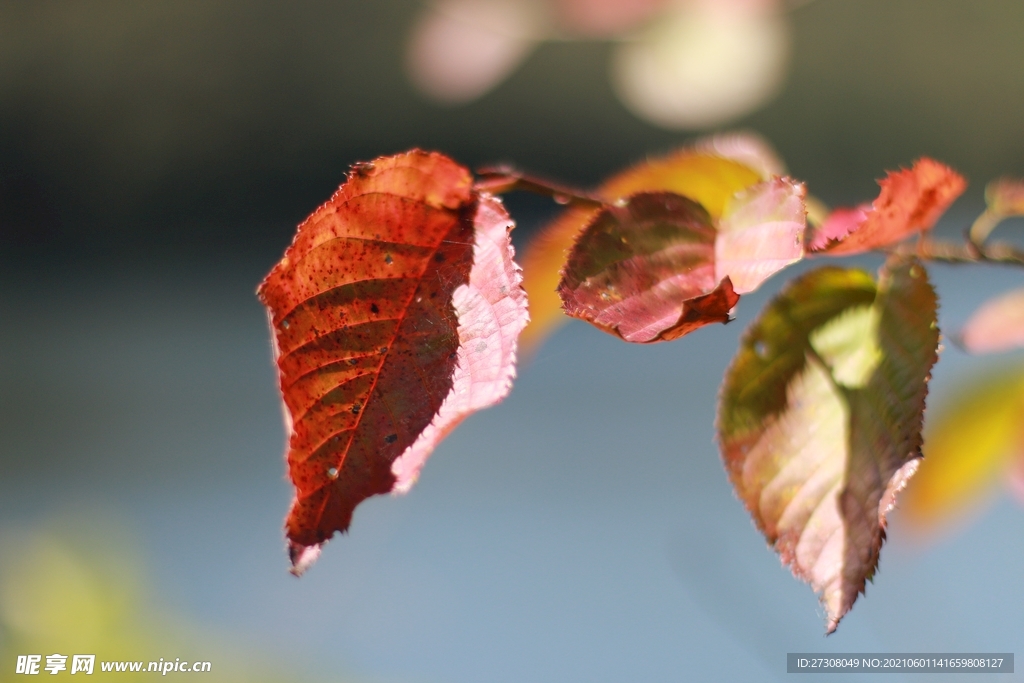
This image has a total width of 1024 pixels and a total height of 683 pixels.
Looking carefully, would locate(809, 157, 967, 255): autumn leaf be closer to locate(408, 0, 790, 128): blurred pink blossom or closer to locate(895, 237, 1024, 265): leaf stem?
locate(895, 237, 1024, 265): leaf stem

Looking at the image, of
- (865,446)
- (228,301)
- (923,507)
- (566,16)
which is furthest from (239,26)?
(865,446)

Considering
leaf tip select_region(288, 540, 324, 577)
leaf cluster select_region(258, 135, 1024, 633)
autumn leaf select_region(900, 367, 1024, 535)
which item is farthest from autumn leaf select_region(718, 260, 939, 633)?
autumn leaf select_region(900, 367, 1024, 535)

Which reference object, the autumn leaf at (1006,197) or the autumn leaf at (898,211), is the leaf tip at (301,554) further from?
the autumn leaf at (1006,197)

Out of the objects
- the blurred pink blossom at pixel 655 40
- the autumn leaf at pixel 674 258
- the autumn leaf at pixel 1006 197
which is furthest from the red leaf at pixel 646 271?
the blurred pink blossom at pixel 655 40

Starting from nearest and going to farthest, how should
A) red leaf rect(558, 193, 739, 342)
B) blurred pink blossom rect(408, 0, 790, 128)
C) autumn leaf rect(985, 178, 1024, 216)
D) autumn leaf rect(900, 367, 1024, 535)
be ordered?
red leaf rect(558, 193, 739, 342), autumn leaf rect(985, 178, 1024, 216), autumn leaf rect(900, 367, 1024, 535), blurred pink blossom rect(408, 0, 790, 128)

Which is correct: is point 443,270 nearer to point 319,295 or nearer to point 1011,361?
point 319,295

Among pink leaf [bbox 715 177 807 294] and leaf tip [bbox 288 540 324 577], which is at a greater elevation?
pink leaf [bbox 715 177 807 294]

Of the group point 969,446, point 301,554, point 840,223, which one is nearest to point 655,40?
point 969,446
